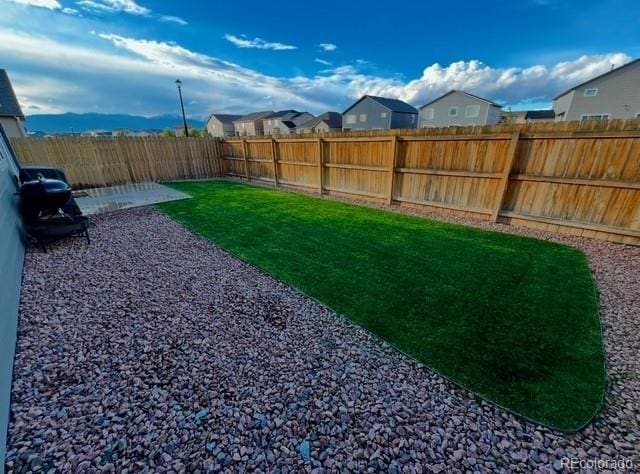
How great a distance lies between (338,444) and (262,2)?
485 inches

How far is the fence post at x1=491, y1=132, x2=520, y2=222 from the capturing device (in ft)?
17.7

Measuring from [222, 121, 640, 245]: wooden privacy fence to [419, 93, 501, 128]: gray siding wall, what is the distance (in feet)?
85.1

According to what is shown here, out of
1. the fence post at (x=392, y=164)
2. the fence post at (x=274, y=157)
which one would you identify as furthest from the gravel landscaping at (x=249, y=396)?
the fence post at (x=274, y=157)

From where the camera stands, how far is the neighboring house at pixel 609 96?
17.6 meters

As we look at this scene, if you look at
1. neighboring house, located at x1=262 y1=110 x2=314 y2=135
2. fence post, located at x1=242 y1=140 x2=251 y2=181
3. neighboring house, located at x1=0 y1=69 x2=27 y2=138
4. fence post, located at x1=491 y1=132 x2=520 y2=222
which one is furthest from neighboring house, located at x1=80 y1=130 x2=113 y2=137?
neighboring house, located at x1=262 y1=110 x2=314 y2=135

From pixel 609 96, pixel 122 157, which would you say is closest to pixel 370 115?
pixel 609 96

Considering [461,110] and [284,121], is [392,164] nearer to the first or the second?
[461,110]

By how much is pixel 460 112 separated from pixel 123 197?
31546 mm

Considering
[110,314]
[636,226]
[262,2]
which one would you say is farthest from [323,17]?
[110,314]

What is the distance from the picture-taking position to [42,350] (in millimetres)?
2541

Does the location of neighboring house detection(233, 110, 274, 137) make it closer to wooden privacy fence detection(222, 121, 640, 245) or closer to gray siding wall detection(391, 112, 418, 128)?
gray siding wall detection(391, 112, 418, 128)

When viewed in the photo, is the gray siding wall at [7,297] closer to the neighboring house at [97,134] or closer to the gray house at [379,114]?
the neighboring house at [97,134]

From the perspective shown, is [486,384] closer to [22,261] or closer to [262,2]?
[22,261]

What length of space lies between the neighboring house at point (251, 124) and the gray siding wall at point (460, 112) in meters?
29.2
